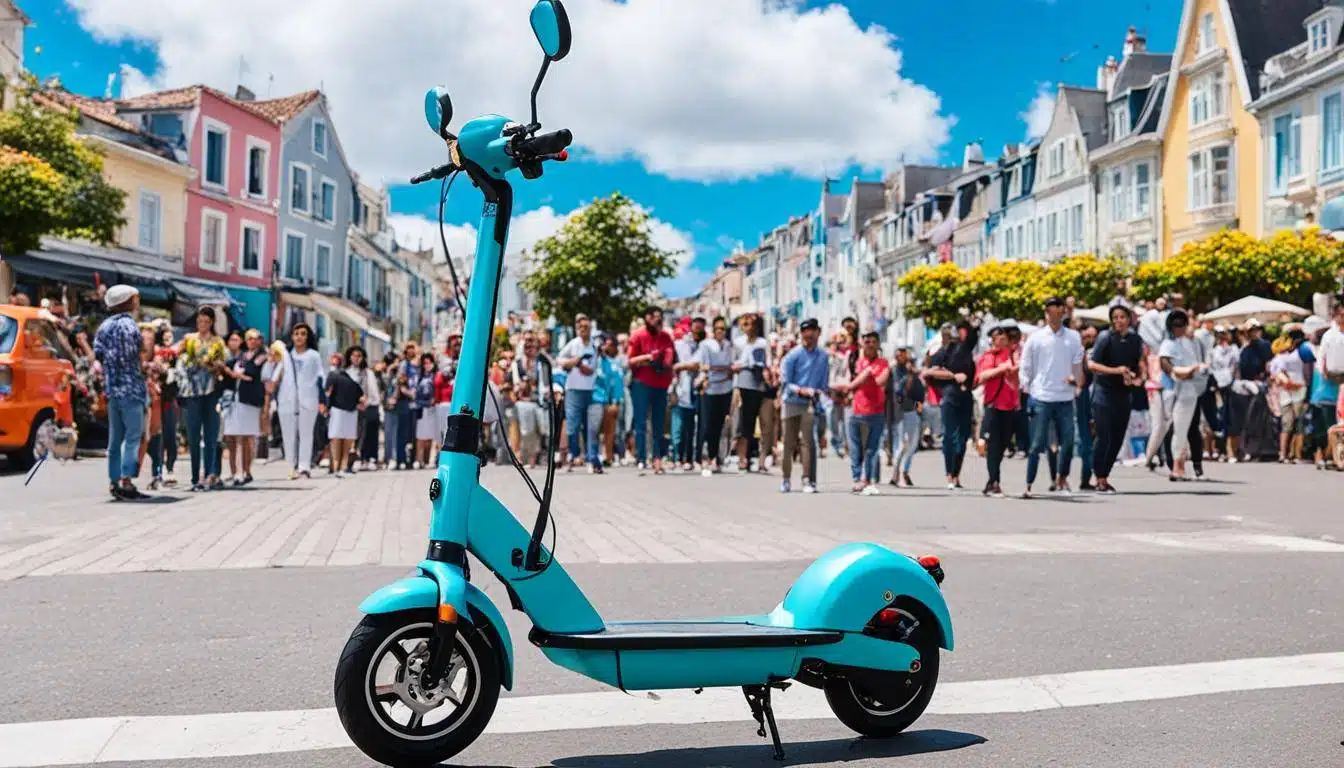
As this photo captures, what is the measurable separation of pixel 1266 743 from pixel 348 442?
15.8 metres

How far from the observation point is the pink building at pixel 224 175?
44.2 meters

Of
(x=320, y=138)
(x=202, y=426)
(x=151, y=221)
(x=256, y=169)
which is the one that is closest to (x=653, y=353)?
(x=202, y=426)

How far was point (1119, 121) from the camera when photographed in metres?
54.4

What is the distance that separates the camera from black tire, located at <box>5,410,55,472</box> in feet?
53.2

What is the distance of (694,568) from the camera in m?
7.91

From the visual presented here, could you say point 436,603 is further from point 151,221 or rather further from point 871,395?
point 151,221

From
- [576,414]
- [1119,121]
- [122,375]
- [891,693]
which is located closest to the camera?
[891,693]

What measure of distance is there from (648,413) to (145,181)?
1098 inches

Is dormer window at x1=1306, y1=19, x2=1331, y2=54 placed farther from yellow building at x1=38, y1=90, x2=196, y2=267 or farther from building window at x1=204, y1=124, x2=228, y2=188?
building window at x1=204, y1=124, x2=228, y2=188

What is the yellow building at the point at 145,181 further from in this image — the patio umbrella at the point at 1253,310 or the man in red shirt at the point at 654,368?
the patio umbrella at the point at 1253,310

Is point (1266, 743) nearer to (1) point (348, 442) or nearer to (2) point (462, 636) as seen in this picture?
(2) point (462, 636)

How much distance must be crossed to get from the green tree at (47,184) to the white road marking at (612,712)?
78.5ft

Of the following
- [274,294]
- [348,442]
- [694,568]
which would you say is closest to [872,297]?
[274,294]

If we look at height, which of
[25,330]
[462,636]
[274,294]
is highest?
[274,294]
